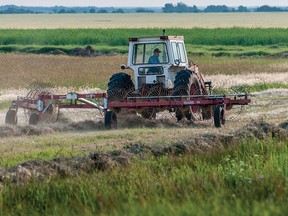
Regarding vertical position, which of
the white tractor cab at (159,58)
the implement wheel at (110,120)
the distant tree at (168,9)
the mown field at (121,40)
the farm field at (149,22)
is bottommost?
the distant tree at (168,9)

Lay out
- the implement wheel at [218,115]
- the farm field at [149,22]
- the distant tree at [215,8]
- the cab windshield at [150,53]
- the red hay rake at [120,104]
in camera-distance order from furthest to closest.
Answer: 1. the distant tree at [215,8]
2. the farm field at [149,22]
3. the cab windshield at [150,53]
4. the red hay rake at [120,104]
5. the implement wheel at [218,115]

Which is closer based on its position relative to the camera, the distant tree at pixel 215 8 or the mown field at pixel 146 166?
the mown field at pixel 146 166

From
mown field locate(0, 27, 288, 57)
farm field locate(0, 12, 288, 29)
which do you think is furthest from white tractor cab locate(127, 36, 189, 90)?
farm field locate(0, 12, 288, 29)

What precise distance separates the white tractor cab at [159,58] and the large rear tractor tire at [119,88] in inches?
10.1

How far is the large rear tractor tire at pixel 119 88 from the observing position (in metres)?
19.4

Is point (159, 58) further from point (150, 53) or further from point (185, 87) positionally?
point (185, 87)

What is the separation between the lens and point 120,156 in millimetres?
11273

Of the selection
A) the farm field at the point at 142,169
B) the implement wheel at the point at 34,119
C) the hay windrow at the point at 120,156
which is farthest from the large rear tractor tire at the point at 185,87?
the hay windrow at the point at 120,156

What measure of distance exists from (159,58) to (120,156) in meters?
8.60

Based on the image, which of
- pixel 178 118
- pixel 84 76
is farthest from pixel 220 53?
pixel 178 118

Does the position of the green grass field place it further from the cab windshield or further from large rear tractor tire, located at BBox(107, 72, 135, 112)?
the cab windshield

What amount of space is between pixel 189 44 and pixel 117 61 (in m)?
20.7

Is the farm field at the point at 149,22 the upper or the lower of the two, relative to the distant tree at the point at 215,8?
upper

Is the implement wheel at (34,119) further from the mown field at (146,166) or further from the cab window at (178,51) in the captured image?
the cab window at (178,51)
